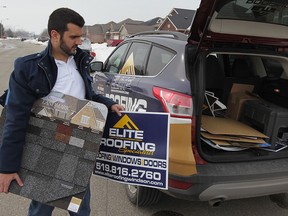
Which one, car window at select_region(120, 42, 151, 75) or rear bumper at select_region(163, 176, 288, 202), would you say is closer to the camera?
rear bumper at select_region(163, 176, 288, 202)

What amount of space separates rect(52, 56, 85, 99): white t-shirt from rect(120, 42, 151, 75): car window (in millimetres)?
1281

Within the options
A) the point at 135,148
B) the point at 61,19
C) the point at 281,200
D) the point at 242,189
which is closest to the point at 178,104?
the point at 135,148

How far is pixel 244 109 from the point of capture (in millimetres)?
3748

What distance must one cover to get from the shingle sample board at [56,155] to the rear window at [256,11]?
4.66ft

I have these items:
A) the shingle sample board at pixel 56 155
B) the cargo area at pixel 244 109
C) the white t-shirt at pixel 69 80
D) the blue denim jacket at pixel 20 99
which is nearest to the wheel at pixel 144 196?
the cargo area at pixel 244 109

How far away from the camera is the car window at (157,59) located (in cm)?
300

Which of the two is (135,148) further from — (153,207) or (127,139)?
(153,207)

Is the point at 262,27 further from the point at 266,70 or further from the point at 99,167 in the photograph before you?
the point at 99,167

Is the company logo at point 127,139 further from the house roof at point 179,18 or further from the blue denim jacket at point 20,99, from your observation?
the house roof at point 179,18

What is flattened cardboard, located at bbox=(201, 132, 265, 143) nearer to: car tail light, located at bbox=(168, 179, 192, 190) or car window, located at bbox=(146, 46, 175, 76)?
car tail light, located at bbox=(168, 179, 192, 190)

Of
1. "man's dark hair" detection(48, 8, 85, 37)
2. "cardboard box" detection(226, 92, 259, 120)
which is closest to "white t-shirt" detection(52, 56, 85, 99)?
"man's dark hair" detection(48, 8, 85, 37)

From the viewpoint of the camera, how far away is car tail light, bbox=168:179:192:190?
8.38ft

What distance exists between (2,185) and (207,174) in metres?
1.45

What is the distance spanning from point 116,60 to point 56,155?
260 cm
